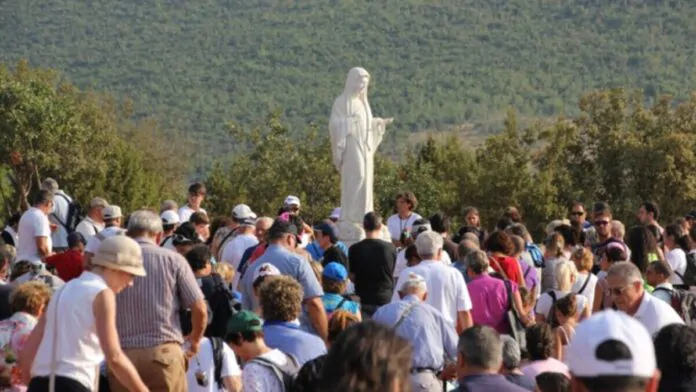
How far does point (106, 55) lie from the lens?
145 metres

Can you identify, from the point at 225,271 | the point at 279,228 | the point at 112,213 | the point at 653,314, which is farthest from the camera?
the point at 112,213

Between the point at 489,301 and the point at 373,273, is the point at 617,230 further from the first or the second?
the point at 489,301

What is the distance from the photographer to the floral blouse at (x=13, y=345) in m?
10.2

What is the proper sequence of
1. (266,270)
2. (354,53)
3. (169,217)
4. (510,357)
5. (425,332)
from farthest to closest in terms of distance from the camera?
(354,53)
(169,217)
(266,270)
(425,332)
(510,357)

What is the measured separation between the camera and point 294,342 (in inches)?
362

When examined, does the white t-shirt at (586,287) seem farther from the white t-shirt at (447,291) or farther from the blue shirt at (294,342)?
the blue shirt at (294,342)

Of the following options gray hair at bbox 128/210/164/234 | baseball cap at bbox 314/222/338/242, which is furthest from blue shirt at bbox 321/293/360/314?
baseball cap at bbox 314/222/338/242

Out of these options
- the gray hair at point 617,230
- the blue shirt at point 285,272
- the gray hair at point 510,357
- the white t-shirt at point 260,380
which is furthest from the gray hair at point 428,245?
the gray hair at point 617,230

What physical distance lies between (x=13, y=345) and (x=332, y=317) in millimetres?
2054

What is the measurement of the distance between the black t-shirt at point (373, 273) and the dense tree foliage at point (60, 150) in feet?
127

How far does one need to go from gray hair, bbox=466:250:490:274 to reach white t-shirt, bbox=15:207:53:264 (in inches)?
197

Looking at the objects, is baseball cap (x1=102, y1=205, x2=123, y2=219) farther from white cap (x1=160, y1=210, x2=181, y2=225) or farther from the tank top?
the tank top

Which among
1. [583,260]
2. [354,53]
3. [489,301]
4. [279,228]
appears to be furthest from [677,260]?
[354,53]

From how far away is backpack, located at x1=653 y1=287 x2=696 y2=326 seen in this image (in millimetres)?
12070
